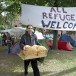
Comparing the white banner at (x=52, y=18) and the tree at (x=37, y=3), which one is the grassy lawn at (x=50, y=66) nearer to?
the white banner at (x=52, y=18)

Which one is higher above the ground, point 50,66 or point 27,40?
point 27,40

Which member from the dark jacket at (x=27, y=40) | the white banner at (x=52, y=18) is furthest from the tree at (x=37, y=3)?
the dark jacket at (x=27, y=40)

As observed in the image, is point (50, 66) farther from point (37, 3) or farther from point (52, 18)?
point (37, 3)

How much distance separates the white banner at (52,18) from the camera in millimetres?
11625

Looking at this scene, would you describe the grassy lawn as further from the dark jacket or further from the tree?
the tree

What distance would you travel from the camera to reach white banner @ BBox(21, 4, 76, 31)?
458 inches

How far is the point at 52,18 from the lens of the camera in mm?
11625

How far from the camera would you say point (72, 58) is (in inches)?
521

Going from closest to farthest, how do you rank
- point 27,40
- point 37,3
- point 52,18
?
→ point 27,40 < point 52,18 < point 37,3

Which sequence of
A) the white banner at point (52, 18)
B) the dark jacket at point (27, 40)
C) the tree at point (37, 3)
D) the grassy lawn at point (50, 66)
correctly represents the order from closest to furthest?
the dark jacket at point (27, 40) → the grassy lawn at point (50, 66) → the white banner at point (52, 18) → the tree at point (37, 3)

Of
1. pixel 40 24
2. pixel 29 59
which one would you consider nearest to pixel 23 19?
pixel 40 24

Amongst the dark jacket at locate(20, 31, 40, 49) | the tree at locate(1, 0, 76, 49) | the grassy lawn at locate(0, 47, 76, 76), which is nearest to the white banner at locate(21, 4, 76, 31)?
the grassy lawn at locate(0, 47, 76, 76)

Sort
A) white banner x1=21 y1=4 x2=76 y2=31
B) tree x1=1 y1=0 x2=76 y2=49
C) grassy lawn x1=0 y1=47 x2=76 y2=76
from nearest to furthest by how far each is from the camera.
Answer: grassy lawn x1=0 y1=47 x2=76 y2=76, white banner x1=21 y1=4 x2=76 y2=31, tree x1=1 y1=0 x2=76 y2=49

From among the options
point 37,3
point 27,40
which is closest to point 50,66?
point 27,40
